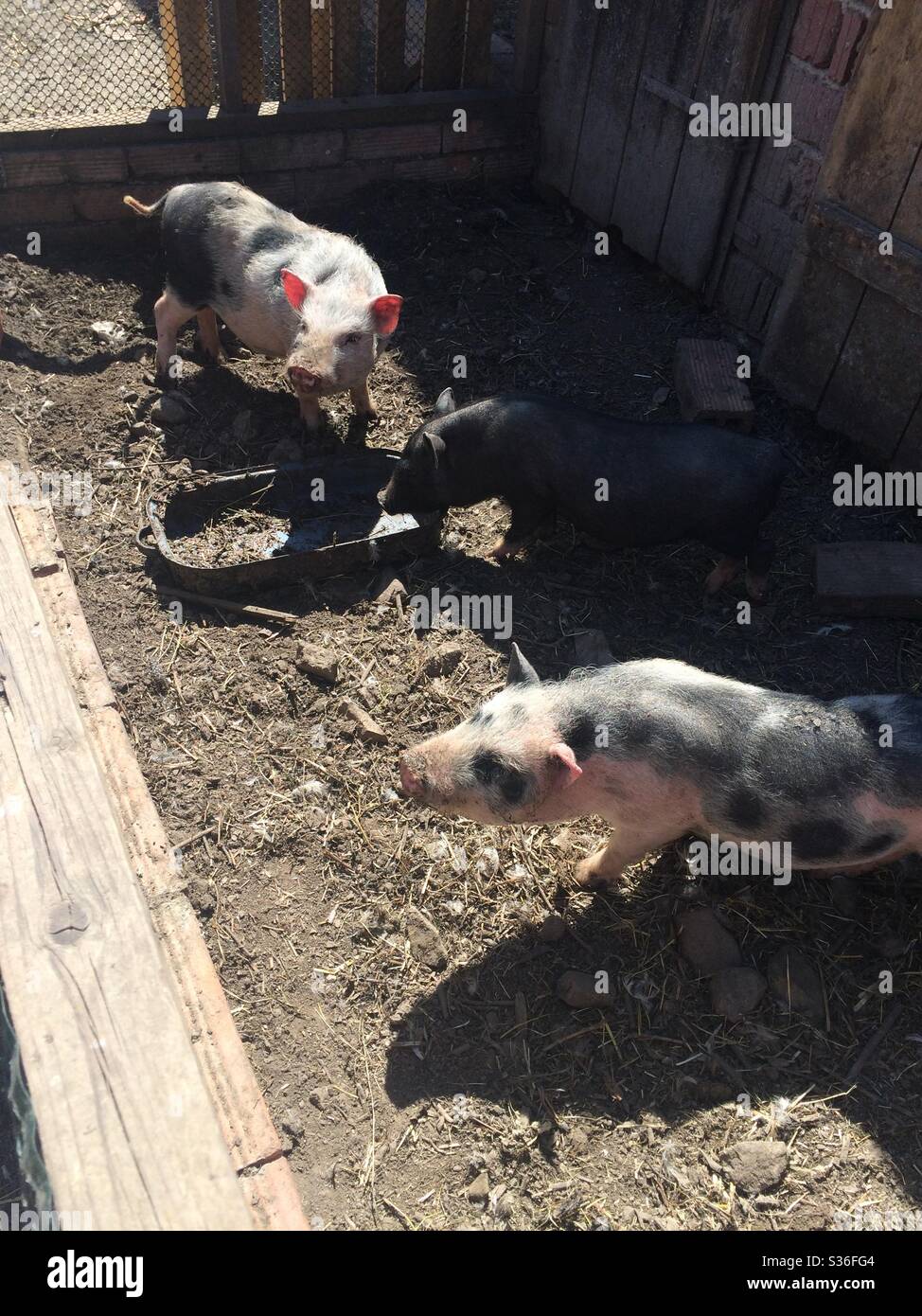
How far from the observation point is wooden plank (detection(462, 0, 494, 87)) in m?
7.60

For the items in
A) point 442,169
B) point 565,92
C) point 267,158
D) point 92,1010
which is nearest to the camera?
point 92,1010

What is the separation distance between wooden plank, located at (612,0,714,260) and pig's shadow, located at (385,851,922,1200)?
501cm

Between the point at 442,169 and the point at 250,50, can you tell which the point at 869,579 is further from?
the point at 250,50

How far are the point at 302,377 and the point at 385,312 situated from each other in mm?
644

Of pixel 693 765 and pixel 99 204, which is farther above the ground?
pixel 99 204

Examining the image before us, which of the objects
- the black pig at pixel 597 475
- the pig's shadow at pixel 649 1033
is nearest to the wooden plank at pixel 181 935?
the pig's shadow at pixel 649 1033

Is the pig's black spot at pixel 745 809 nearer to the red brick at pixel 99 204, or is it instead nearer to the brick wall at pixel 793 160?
the brick wall at pixel 793 160

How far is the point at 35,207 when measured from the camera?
6.93 metres

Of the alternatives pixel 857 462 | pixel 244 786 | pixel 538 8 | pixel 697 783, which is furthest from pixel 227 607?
pixel 538 8

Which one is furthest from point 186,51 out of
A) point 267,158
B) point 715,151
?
→ point 715,151

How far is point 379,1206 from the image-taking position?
3279mm

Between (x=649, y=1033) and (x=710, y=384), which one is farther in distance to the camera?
(x=710, y=384)

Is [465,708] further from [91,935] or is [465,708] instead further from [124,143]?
[124,143]

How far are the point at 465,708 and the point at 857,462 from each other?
9.24 feet
